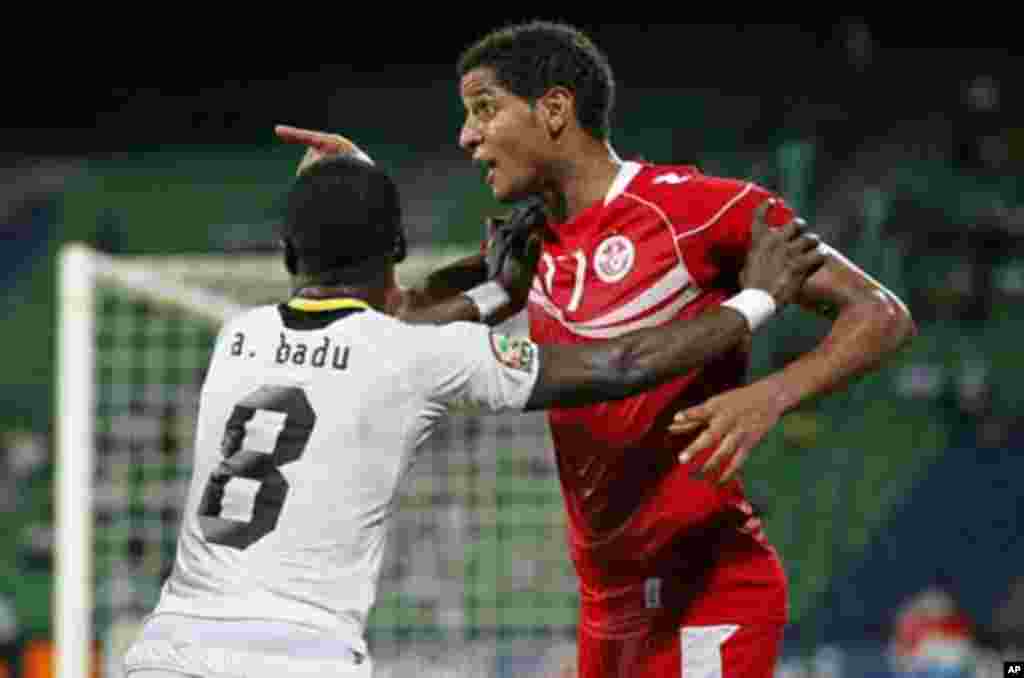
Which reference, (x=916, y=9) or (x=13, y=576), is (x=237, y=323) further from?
(x=916, y=9)

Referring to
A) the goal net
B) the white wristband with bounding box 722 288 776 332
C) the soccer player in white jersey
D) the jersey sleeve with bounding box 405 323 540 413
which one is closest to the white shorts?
the soccer player in white jersey

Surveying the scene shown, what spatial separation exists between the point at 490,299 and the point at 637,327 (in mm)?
A: 564

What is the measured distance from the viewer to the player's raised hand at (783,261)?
409 centimetres

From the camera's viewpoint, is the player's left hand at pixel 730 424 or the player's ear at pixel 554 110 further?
the player's ear at pixel 554 110

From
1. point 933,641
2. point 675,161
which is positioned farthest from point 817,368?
point 933,641

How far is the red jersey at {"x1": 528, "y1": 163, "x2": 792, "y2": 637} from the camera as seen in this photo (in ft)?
14.2

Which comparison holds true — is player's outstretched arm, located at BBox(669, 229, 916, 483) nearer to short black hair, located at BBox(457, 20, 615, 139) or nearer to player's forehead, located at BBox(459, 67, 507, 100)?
short black hair, located at BBox(457, 20, 615, 139)

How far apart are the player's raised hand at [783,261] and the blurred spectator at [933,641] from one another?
7.18 meters

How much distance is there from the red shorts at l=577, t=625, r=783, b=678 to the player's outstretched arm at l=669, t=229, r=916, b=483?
53 cm

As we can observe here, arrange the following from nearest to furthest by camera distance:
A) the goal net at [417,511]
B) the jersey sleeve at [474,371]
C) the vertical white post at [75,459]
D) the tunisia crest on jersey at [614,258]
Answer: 1. the jersey sleeve at [474,371]
2. the tunisia crest on jersey at [614,258]
3. the vertical white post at [75,459]
4. the goal net at [417,511]

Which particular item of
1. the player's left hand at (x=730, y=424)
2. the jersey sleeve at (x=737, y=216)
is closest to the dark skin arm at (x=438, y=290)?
the jersey sleeve at (x=737, y=216)

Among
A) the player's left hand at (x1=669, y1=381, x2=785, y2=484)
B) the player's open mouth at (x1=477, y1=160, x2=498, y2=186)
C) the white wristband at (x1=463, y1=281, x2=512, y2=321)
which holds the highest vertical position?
the player's open mouth at (x1=477, y1=160, x2=498, y2=186)

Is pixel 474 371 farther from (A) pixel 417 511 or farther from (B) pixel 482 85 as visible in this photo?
(A) pixel 417 511

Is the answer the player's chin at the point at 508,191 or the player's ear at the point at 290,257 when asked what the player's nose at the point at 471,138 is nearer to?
the player's chin at the point at 508,191
